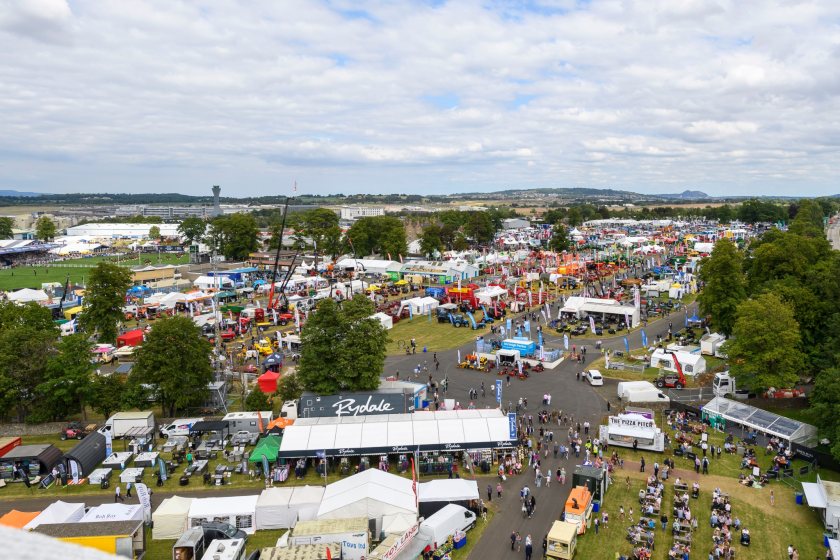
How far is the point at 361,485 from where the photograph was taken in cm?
1906

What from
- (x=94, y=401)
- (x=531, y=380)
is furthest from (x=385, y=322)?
(x=94, y=401)

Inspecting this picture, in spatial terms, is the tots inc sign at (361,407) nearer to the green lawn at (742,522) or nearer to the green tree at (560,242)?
the green lawn at (742,522)

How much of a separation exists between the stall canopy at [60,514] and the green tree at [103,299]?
71.5 feet

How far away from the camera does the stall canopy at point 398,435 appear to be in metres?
22.5

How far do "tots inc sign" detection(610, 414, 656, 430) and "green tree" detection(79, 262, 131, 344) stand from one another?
101ft

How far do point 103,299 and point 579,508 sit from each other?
32.0 meters

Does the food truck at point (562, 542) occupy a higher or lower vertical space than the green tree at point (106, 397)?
lower

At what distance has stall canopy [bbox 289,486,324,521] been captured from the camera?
743 inches

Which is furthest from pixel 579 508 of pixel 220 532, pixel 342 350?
pixel 342 350

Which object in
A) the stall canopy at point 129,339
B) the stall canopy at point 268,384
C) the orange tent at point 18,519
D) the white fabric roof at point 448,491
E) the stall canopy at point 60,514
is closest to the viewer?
the orange tent at point 18,519

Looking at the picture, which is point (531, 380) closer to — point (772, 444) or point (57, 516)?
point (772, 444)

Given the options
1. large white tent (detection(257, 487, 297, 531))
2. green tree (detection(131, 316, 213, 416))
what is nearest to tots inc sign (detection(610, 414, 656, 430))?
large white tent (detection(257, 487, 297, 531))

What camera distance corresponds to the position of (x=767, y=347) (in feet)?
88.3

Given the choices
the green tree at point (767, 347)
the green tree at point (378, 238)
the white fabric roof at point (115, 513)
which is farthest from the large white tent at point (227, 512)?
the green tree at point (378, 238)
